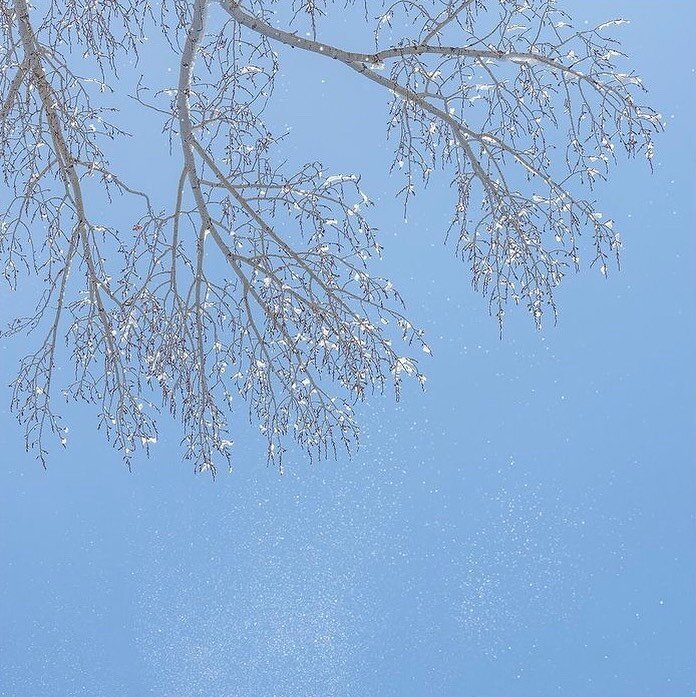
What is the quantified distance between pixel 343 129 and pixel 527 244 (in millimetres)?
5334

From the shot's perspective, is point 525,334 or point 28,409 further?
point 525,334

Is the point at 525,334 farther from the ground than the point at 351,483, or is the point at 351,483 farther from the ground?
the point at 525,334

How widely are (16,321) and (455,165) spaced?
59.6 inches

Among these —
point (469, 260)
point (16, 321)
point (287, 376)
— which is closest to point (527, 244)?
point (469, 260)

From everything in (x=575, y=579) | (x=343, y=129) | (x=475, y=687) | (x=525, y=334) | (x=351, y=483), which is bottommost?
(x=475, y=687)

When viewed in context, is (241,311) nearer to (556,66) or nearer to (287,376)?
(287,376)

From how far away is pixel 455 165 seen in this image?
11.6 ft

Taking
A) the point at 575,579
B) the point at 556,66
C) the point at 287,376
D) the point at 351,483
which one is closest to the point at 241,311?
the point at 287,376

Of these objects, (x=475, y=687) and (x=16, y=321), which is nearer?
(x=16, y=321)

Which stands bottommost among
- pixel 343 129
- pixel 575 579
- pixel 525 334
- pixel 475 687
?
pixel 475 687

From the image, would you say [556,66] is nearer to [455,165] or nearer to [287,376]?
[455,165]

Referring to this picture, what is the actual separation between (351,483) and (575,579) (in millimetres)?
1928

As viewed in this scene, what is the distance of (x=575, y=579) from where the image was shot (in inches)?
334

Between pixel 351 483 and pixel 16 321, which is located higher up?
pixel 351 483
